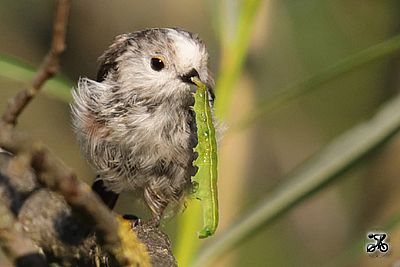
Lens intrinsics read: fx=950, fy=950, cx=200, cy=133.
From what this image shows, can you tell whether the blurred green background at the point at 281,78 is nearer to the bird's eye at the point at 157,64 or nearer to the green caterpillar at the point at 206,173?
the bird's eye at the point at 157,64

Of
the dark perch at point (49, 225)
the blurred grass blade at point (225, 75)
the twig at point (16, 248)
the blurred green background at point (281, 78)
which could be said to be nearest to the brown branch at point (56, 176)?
the twig at point (16, 248)

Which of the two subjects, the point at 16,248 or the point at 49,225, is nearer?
the point at 16,248

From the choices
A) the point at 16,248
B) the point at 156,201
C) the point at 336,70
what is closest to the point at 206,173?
the point at 16,248

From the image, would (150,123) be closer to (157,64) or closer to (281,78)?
(157,64)

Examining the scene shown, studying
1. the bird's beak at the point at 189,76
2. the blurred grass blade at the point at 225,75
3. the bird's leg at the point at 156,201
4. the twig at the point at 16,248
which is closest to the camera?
the twig at the point at 16,248

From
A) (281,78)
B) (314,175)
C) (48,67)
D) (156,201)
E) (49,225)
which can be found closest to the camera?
(48,67)

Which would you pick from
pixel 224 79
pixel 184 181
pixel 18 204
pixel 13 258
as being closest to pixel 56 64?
pixel 13 258

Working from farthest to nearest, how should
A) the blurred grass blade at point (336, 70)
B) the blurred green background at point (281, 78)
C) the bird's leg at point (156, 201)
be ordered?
the blurred green background at point (281, 78)
the bird's leg at point (156, 201)
the blurred grass blade at point (336, 70)
